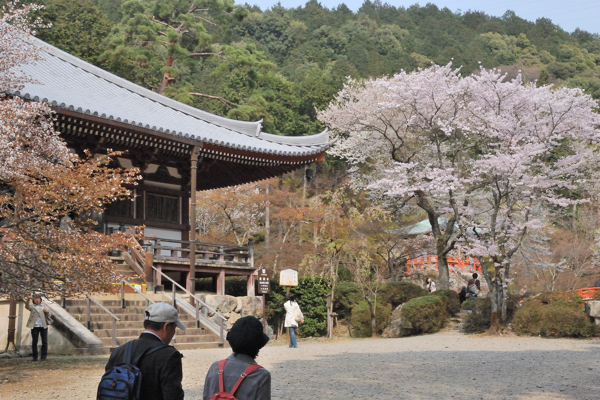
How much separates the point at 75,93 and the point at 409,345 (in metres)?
10.2

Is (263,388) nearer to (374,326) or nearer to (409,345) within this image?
(409,345)

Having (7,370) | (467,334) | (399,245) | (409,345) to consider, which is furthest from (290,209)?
(7,370)

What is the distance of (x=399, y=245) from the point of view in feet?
96.1

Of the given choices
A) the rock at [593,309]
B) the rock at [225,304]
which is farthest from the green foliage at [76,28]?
the rock at [593,309]

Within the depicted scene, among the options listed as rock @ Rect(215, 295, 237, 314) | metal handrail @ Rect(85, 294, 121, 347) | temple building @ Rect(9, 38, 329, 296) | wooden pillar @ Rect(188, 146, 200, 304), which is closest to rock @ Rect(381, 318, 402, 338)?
temple building @ Rect(9, 38, 329, 296)

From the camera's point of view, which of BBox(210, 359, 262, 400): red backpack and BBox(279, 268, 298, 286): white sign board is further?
BBox(279, 268, 298, 286): white sign board

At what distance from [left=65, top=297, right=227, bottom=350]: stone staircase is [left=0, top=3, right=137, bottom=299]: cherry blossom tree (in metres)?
3.04

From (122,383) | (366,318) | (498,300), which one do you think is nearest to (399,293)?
(366,318)

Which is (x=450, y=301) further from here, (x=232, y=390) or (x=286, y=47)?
(x=286, y=47)

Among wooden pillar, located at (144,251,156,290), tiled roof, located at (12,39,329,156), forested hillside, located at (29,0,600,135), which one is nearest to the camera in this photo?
tiled roof, located at (12,39,329,156)

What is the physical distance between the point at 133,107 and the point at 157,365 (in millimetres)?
14887

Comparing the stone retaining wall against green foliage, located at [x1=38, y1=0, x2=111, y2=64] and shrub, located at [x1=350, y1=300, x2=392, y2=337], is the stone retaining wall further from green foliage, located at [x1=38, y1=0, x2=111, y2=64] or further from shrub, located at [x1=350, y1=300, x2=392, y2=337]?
green foliage, located at [x1=38, y1=0, x2=111, y2=64]

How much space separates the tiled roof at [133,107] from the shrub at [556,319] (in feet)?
24.1

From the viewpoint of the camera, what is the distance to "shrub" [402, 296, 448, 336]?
19.0 metres
